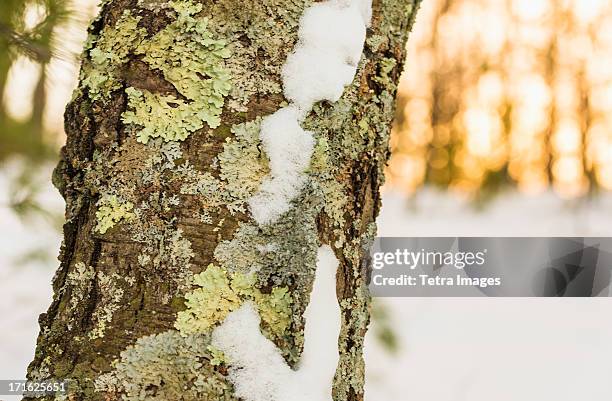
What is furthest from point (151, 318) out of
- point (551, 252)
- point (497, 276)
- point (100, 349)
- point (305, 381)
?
point (551, 252)

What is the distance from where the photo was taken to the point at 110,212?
2.21 ft

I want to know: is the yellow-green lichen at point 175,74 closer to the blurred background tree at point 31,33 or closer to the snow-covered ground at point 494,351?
the blurred background tree at point 31,33

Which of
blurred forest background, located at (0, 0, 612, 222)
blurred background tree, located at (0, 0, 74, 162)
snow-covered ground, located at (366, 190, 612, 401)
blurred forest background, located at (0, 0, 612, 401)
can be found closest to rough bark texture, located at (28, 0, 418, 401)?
blurred background tree, located at (0, 0, 74, 162)

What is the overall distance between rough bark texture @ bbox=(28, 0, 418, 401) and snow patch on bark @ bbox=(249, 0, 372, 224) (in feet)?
0.03

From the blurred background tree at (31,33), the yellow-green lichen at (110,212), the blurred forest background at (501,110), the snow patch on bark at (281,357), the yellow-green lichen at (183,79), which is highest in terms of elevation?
the blurred forest background at (501,110)

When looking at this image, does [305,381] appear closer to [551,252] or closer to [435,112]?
[551,252]

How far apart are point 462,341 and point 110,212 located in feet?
12.1

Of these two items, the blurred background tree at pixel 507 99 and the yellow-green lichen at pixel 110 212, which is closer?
the yellow-green lichen at pixel 110 212

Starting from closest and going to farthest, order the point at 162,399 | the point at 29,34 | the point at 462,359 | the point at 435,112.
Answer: the point at 162,399, the point at 29,34, the point at 462,359, the point at 435,112

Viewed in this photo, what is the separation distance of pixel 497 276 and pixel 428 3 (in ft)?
A: 16.2

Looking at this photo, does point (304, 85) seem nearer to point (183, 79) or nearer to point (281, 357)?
point (183, 79)

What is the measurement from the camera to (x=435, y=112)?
8.01 m

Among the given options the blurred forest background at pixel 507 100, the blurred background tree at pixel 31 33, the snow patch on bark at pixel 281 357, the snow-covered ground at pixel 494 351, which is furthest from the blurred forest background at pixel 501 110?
the snow patch on bark at pixel 281 357

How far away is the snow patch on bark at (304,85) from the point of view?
2.20ft
